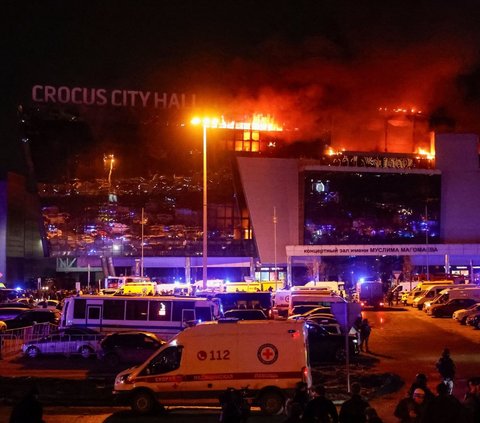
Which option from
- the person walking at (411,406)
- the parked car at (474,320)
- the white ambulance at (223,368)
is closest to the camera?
the person walking at (411,406)

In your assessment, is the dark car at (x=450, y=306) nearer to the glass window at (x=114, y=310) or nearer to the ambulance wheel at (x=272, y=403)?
the glass window at (x=114, y=310)

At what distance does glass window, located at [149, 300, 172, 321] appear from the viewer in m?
24.1

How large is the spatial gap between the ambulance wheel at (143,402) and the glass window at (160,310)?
10.7 m

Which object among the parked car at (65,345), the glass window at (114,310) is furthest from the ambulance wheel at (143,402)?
the glass window at (114,310)

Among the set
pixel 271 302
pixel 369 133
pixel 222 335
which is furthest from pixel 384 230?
pixel 222 335

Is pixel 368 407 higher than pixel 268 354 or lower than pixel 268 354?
higher

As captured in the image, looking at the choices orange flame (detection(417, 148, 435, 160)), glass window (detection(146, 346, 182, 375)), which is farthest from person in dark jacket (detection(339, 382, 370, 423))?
orange flame (detection(417, 148, 435, 160))

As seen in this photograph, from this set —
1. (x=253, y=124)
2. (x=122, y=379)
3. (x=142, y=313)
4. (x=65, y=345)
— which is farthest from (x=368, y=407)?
(x=253, y=124)

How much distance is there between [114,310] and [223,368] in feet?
39.6

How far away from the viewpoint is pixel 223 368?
13.2 m

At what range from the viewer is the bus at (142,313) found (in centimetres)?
2400

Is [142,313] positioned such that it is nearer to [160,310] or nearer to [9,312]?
[160,310]

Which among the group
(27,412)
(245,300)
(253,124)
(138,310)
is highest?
(253,124)

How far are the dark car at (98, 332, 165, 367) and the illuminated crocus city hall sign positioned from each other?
141 ft
